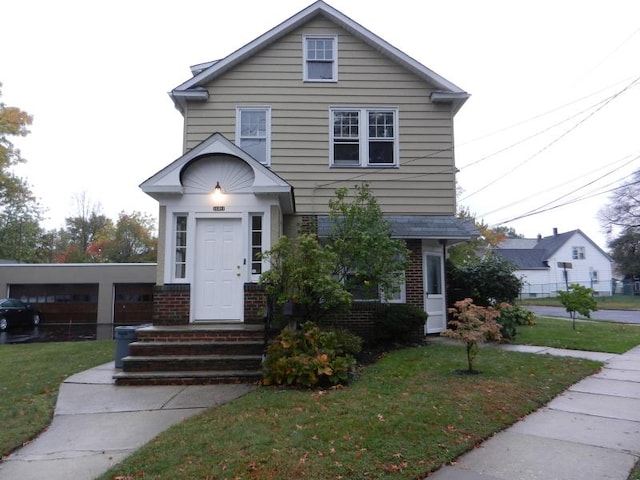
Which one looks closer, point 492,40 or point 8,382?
point 8,382

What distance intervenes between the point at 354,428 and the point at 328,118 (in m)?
8.72

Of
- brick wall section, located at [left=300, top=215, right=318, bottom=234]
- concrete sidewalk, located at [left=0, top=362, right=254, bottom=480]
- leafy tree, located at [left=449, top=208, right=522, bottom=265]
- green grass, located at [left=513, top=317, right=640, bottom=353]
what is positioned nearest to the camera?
concrete sidewalk, located at [left=0, top=362, right=254, bottom=480]

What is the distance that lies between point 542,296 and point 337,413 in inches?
1693

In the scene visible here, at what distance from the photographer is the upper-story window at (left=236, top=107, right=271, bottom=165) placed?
11.4 m

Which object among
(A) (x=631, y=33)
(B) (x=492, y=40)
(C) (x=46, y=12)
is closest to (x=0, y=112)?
(C) (x=46, y=12)

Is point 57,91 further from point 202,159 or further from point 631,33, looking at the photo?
point 631,33

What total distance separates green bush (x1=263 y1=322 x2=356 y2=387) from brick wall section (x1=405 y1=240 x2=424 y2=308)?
3990mm

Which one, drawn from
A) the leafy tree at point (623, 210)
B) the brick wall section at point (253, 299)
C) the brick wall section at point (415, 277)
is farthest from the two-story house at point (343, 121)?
the leafy tree at point (623, 210)

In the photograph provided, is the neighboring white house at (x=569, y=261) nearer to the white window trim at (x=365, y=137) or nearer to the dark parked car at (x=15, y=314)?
the white window trim at (x=365, y=137)

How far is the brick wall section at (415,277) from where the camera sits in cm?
1074

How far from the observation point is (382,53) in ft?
38.8

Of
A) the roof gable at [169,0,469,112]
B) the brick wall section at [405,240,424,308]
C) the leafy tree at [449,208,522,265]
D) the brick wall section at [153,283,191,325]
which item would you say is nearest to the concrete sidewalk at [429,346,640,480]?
the brick wall section at [405,240,424,308]

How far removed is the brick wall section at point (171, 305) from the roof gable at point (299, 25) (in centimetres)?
550

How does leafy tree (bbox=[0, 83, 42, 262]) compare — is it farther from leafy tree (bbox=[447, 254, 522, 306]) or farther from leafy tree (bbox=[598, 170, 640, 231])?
leafy tree (bbox=[598, 170, 640, 231])
